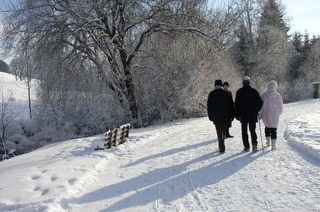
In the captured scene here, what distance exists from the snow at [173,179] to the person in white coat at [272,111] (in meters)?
0.43

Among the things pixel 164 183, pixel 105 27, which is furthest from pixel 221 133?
pixel 105 27

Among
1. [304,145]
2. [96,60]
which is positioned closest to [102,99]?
[96,60]

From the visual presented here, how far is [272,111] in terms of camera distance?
914 centimetres

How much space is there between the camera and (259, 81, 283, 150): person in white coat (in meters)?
9.08

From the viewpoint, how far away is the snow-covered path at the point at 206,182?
5.73 metres

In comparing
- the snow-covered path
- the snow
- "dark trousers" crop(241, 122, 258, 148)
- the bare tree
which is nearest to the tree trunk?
the bare tree

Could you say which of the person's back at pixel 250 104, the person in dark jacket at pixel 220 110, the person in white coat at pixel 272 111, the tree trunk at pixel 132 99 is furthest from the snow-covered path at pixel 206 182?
the tree trunk at pixel 132 99

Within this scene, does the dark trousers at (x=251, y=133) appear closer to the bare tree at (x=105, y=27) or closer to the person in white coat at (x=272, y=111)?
the person in white coat at (x=272, y=111)

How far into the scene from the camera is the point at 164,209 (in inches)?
224

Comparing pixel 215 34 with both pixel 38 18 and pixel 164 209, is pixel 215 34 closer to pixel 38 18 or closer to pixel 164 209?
pixel 38 18

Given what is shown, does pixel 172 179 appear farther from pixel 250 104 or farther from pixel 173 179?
pixel 250 104

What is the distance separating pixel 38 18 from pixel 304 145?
1290 centimetres

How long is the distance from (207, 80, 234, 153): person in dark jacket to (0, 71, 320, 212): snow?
60 cm

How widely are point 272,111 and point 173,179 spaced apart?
3541 mm
